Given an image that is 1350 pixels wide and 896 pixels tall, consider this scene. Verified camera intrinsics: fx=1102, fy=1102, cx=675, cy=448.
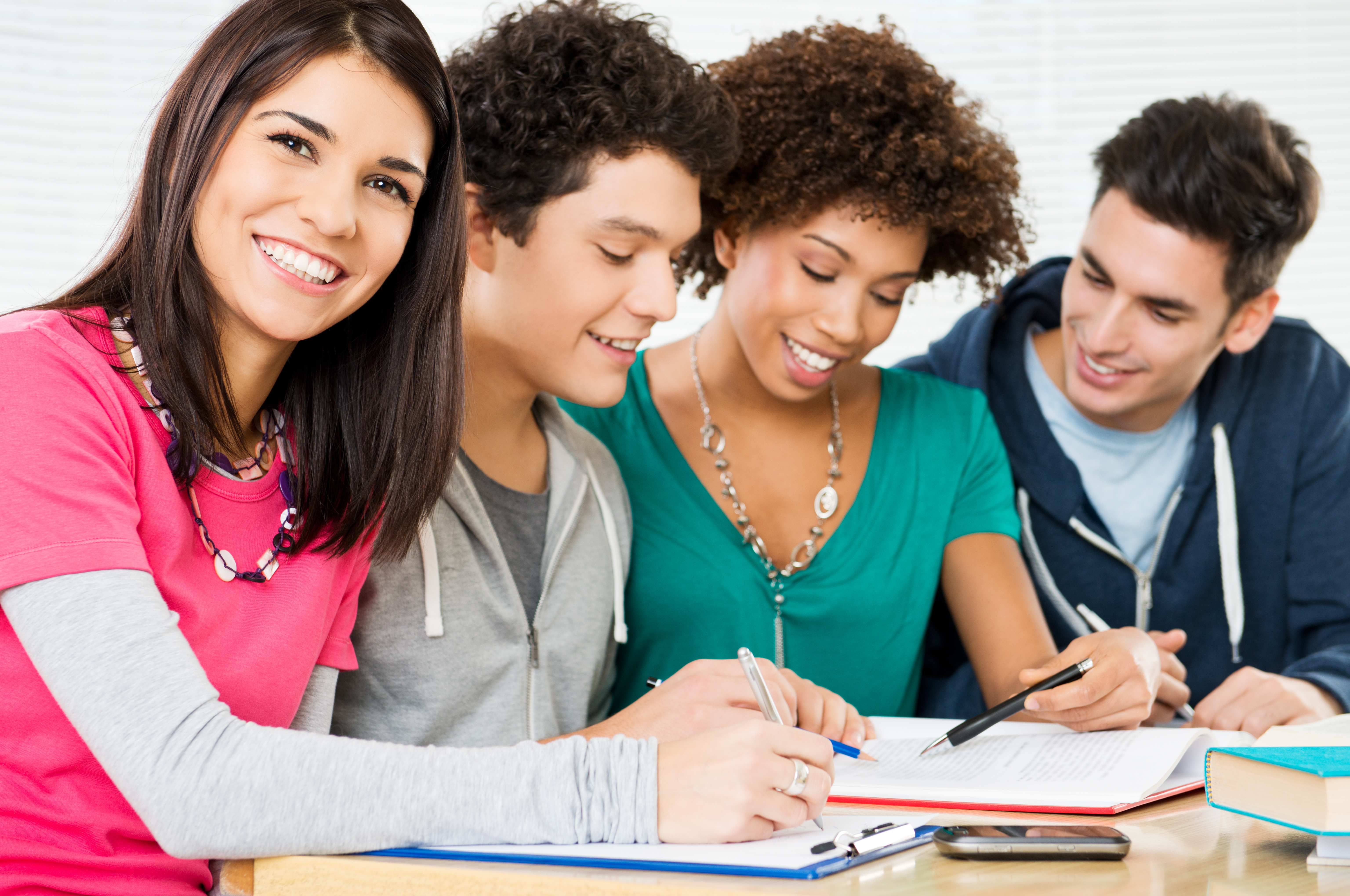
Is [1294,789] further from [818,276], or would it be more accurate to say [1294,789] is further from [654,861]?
[818,276]

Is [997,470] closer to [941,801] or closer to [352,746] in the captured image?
[941,801]

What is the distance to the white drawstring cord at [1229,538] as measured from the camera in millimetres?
1823

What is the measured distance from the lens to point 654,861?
69 cm

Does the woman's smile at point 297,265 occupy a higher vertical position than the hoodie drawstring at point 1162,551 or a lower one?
higher

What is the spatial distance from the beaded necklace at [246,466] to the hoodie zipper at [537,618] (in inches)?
14.3

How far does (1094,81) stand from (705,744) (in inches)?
105

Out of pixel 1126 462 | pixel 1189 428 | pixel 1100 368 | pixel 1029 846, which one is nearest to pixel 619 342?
pixel 1029 846

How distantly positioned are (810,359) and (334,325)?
0.73 metres

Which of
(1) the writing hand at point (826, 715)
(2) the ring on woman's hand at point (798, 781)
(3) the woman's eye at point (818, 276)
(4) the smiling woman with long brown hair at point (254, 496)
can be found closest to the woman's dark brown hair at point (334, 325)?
(4) the smiling woman with long brown hair at point (254, 496)

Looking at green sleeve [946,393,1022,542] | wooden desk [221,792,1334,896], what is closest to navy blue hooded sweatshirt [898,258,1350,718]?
green sleeve [946,393,1022,542]

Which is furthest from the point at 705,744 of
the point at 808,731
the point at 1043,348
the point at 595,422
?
the point at 1043,348

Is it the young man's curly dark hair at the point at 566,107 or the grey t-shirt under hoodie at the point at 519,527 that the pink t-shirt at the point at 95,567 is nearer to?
the grey t-shirt under hoodie at the point at 519,527

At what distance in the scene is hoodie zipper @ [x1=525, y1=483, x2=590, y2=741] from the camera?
1.29 m

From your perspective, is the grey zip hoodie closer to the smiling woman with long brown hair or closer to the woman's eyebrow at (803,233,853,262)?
the smiling woman with long brown hair
